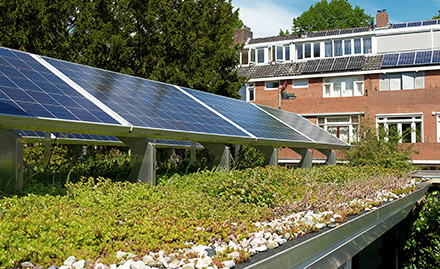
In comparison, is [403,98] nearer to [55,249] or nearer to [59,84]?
[59,84]

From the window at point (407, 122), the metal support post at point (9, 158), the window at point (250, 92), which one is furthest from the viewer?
the window at point (250, 92)

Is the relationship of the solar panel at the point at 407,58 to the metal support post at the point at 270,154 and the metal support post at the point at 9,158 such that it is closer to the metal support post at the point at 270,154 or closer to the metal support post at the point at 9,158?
the metal support post at the point at 270,154

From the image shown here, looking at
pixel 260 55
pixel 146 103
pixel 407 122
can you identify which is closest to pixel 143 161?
pixel 146 103

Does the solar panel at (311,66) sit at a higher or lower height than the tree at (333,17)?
lower

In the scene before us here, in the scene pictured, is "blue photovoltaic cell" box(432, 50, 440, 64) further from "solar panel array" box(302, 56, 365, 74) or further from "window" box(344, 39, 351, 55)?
"window" box(344, 39, 351, 55)

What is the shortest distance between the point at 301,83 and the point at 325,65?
9.22ft

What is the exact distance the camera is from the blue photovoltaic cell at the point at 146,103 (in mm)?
9383

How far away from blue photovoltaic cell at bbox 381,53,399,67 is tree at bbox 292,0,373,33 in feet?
102

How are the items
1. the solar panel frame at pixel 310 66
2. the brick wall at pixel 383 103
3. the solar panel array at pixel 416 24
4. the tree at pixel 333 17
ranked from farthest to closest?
the tree at pixel 333 17, the solar panel frame at pixel 310 66, the solar panel array at pixel 416 24, the brick wall at pixel 383 103

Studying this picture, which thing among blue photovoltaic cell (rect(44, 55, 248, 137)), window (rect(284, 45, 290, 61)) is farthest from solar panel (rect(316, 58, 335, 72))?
blue photovoltaic cell (rect(44, 55, 248, 137))

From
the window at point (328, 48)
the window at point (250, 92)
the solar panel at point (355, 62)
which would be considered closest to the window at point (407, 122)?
the solar panel at point (355, 62)

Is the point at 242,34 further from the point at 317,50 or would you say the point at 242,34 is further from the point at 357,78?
the point at 357,78

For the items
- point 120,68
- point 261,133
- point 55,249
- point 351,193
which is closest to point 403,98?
point 120,68

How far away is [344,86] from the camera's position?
43.2 m
